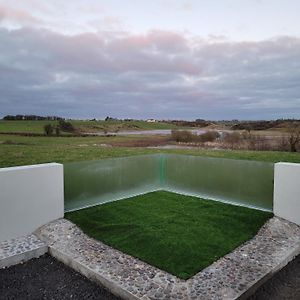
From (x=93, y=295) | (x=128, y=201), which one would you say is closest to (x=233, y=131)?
(x=128, y=201)

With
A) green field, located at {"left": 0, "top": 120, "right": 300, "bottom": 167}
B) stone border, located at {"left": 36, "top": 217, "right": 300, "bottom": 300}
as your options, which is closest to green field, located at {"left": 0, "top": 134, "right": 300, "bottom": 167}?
green field, located at {"left": 0, "top": 120, "right": 300, "bottom": 167}

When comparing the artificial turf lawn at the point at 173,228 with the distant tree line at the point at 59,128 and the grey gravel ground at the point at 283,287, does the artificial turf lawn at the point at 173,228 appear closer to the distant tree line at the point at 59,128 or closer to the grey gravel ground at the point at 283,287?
the grey gravel ground at the point at 283,287

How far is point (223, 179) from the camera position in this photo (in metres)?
6.02

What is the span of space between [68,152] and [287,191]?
964cm

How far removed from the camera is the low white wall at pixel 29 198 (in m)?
4.13

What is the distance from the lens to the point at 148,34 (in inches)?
441

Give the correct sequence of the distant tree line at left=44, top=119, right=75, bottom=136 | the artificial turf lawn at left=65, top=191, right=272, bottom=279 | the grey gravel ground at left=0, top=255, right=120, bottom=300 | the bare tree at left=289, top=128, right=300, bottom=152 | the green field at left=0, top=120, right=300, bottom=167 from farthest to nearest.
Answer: the distant tree line at left=44, top=119, right=75, bottom=136 → the bare tree at left=289, top=128, right=300, bottom=152 → the green field at left=0, top=120, right=300, bottom=167 → the artificial turf lawn at left=65, top=191, right=272, bottom=279 → the grey gravel ground at left=0, top=255, right=120, bottom=300

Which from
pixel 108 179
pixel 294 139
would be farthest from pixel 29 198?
pixel 294 139

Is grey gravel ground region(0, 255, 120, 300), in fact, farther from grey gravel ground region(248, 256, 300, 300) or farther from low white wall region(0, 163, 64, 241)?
grey gravel ground region(248, 256, 300, 300)

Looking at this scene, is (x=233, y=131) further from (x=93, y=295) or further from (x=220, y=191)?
(x=93, y=295)

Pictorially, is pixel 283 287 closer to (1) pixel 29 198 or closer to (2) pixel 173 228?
(2) pixel 173 228

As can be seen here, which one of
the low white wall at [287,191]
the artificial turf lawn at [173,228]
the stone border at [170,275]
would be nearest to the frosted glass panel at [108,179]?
the artificial turf lawn at [173,228]

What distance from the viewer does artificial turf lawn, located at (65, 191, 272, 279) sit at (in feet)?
11.8

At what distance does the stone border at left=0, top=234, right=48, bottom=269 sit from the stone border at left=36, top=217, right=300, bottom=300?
5.2 inches
